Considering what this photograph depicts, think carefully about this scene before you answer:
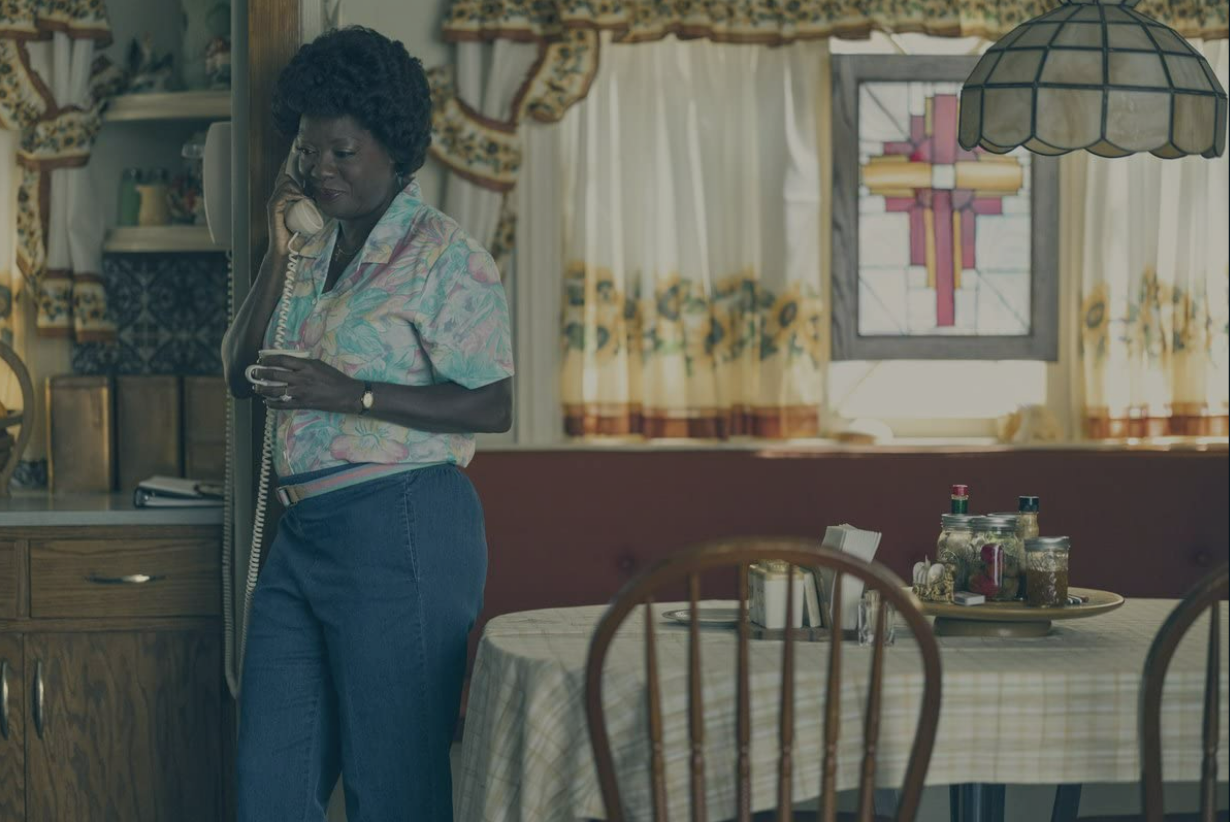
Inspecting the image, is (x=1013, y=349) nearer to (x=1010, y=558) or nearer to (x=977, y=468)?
(x=977, y=468)

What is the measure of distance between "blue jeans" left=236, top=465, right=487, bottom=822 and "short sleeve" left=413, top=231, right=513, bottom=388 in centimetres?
16

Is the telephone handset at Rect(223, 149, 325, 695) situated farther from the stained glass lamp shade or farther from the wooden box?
the stained glass lamp shade

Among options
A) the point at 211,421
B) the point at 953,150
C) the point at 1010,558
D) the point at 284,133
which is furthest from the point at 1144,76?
the point at 211,421

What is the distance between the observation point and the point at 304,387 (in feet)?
7.50

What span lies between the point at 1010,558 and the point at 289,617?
1.10 m

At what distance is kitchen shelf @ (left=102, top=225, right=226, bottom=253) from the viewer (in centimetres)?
335

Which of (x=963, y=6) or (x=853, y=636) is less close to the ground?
(x=963, y=6)

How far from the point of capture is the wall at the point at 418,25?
155 inches

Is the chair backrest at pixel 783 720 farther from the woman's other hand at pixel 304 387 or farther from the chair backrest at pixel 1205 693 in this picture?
the woman's other hand at pixel 304 387

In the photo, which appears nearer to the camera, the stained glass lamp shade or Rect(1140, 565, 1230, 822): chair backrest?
Rect(1140, 565, 1230, 822): chair backrest

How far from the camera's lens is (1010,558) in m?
2.32

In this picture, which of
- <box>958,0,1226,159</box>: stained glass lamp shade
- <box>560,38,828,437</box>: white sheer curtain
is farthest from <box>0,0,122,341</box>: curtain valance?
<box>958,0,1226,159</box>: stained glass lamp shade

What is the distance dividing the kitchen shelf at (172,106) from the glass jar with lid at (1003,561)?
1860 millimetres

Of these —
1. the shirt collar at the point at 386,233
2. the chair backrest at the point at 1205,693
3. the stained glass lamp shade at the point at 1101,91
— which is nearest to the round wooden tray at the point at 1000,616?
the chair backrest at the point at 1205,693
